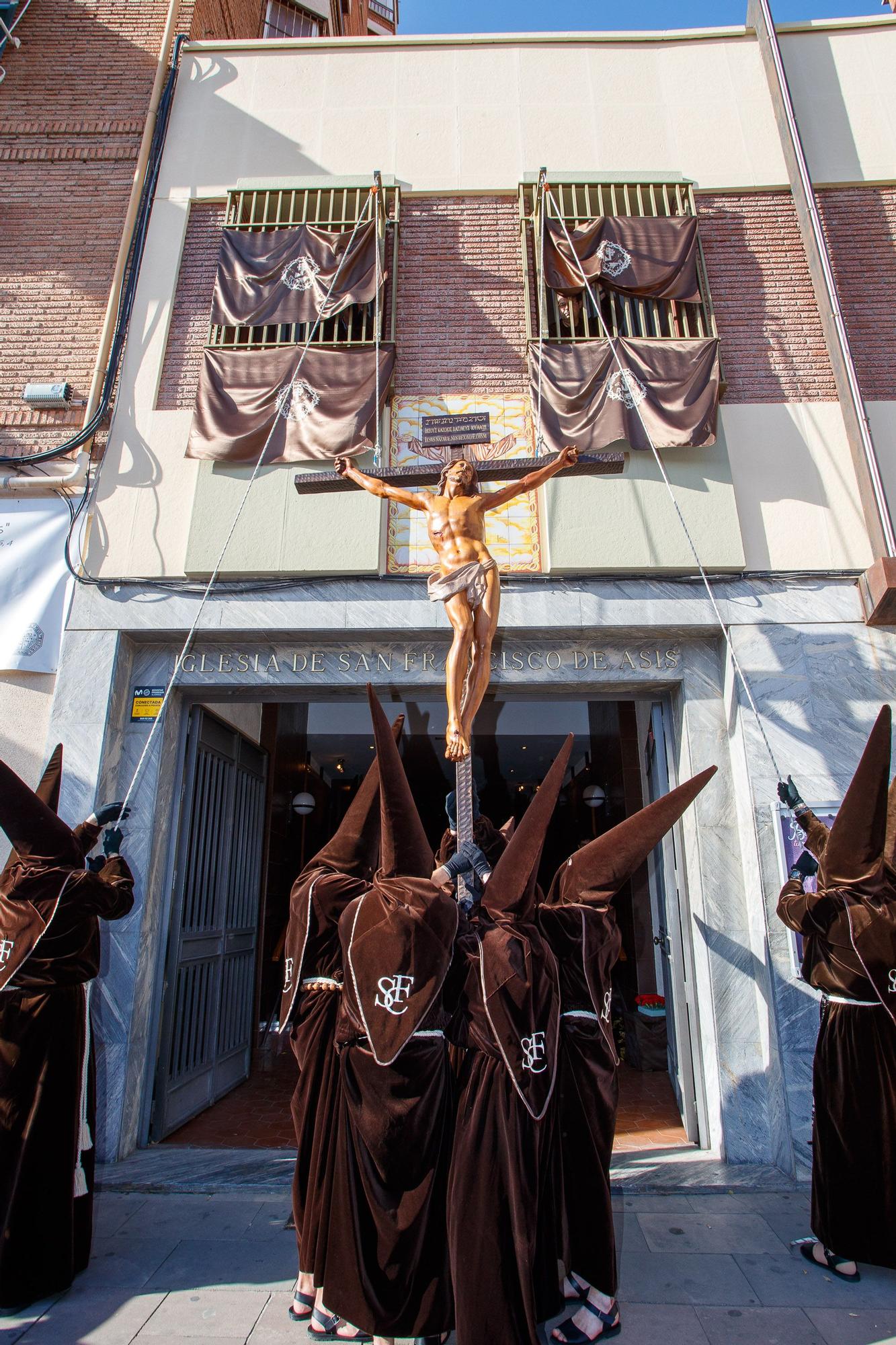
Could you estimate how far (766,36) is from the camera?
810 cm

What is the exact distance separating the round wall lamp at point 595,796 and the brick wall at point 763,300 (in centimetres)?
516

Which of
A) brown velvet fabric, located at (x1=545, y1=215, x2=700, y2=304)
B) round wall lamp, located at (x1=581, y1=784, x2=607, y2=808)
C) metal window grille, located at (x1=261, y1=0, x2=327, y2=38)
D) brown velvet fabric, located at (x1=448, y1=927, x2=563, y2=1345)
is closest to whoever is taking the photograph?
brown velvet fabric, located at (x1=448, y1=927, x2=563, y2=1345)

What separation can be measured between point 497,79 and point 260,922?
31.3 feet

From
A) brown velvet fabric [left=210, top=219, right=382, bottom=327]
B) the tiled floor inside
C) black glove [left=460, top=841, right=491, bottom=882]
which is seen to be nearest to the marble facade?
the tiled floor inside

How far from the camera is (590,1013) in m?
3.81

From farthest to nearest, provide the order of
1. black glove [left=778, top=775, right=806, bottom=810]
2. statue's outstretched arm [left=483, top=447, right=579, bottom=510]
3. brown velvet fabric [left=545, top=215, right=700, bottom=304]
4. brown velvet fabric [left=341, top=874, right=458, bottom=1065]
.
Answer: brown velvet fabric [left=545, top=215, right=700, bottom=304] → statue's outstretched arm [left=483, top=447, right=579, bottom=510] → black glove [left=778, top=775, right=806, bottom=810] → brown velvet fabric [left=341, top=874, right=458, bottom=1065]

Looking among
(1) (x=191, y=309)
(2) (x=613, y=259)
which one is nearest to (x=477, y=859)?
(2) (x=613, y=259)

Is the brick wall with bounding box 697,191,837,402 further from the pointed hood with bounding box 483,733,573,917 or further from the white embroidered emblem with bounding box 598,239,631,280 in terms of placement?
the pointed hood with bounding box 483,733,573,917

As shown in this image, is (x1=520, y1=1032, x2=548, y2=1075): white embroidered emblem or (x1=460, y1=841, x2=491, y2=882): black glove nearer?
(x1=520, y1=1032, x2=548, y2=1075): white embroidered emblem

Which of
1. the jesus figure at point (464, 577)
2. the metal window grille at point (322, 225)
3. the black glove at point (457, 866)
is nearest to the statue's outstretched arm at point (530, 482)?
the jesus figure at point (464, 577)

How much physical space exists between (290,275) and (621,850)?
656 centimetres

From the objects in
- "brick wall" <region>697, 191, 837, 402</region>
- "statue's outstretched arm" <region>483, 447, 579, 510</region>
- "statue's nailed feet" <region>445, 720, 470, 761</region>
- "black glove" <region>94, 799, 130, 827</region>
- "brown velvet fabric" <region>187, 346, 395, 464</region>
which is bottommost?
"black glove" <region>94, 799, 130, 827</region>

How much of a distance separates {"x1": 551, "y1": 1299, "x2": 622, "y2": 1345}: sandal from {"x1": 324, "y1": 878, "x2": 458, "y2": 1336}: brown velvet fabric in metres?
0.52

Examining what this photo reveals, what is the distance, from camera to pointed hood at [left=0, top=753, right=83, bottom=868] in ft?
12.6
